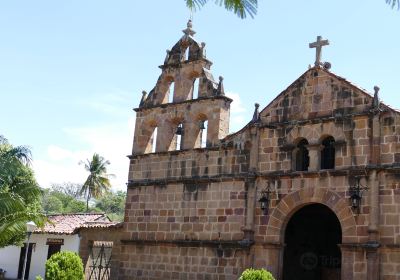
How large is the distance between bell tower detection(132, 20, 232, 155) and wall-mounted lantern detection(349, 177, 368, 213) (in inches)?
194

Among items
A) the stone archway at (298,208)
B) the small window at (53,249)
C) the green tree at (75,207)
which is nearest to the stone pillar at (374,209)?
the stone archway at (298,208)

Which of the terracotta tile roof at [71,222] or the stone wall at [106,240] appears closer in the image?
the stone wall at [106,240]

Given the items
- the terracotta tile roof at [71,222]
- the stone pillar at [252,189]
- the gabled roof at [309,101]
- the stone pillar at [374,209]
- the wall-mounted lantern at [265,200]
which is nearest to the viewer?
the stone pillar at [374,209]

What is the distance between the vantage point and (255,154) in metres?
17.6

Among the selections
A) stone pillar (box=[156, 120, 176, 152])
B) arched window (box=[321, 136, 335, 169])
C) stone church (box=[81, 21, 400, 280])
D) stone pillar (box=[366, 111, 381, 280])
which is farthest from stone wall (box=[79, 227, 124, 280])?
stone pillar (box=[366, 111, 381, 280])

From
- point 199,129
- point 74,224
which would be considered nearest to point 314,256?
point 199,129

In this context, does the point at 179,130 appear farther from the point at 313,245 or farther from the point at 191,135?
the point at 313,245

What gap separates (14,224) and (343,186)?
10502 mm

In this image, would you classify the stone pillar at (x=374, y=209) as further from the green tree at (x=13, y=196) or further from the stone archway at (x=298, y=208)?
the green tree at (x=13, y=196)

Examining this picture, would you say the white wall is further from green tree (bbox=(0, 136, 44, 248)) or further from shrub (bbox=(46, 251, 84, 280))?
shrub (bbox=(46, 251, 84, 280))

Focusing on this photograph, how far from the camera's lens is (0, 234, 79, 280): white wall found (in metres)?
25.3

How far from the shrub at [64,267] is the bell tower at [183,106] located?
181 inches

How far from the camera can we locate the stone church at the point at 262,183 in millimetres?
15156

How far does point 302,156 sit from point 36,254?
16012 millimetres
